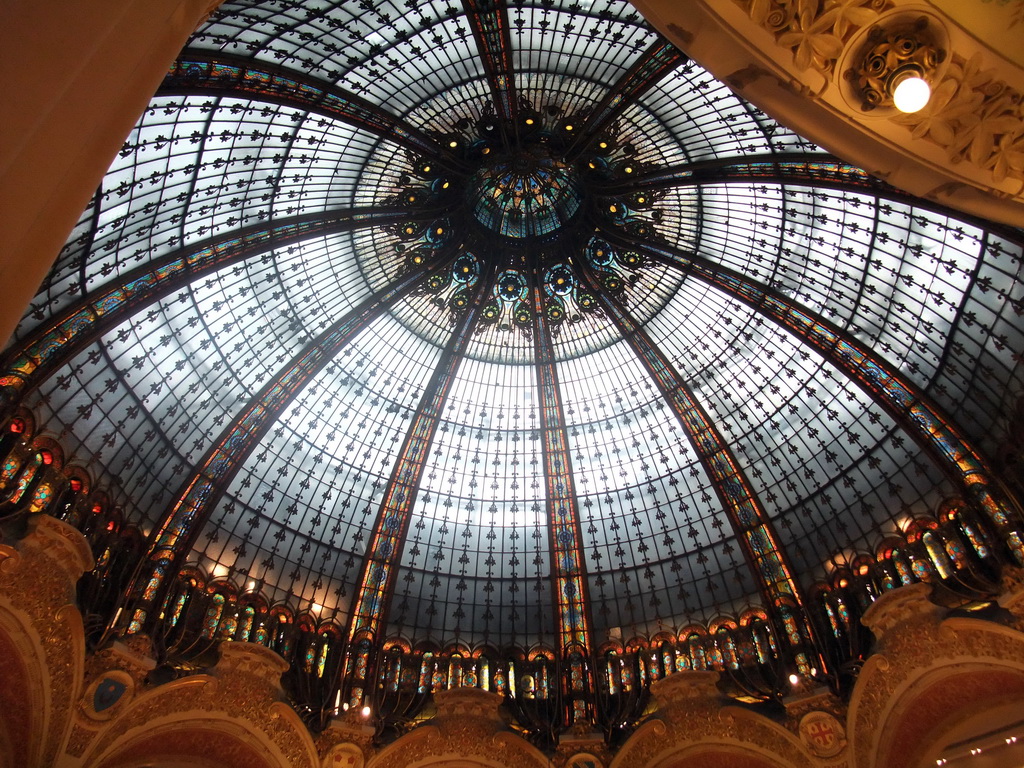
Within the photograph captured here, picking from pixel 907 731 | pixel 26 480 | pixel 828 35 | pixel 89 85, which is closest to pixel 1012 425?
pixel 907 731

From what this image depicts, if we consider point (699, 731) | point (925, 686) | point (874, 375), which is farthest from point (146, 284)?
point (925, 686)

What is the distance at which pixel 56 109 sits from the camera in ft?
13.3

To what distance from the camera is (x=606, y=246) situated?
76.2 ft

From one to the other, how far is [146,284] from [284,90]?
20.7 ft

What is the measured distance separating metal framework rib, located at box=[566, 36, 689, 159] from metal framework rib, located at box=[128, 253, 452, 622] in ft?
20.3

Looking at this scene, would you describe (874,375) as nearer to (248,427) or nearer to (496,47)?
(496,47)

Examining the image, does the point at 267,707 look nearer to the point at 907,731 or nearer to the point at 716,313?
the point at 907,731

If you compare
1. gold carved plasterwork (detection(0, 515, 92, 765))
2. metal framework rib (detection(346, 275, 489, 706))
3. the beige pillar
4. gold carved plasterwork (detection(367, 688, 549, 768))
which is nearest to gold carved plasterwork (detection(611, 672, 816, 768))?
gold carved plasterwork (detection(367, 688, 549, 768))

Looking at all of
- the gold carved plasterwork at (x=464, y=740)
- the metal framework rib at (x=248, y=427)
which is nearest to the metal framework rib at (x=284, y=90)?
the metal framework rib at (x=248, y=427)

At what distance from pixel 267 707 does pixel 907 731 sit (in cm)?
1629

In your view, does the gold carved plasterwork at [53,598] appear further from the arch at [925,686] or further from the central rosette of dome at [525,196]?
the arch at [925,686]

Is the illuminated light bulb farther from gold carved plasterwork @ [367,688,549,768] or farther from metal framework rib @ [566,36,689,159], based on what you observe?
gold carved plasterwork @ [367,688,549,768]

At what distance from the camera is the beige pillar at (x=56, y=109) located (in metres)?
3.76

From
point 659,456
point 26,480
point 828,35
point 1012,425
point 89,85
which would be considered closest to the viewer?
point 89,85
